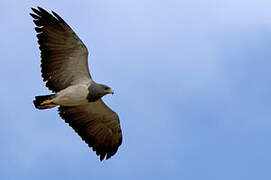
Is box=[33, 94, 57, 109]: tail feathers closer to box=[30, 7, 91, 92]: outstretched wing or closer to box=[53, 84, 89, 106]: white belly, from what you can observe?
box=[53, 84, 89, 106]: white belly

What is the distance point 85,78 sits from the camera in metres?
18.7

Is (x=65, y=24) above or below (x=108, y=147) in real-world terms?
above

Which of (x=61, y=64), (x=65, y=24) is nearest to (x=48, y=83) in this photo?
(x=61, y=64)

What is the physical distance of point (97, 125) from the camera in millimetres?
19594

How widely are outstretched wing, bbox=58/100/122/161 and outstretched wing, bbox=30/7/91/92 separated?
943 mm

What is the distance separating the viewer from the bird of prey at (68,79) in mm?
18156

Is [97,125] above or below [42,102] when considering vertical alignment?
above

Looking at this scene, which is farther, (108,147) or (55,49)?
(108,147)

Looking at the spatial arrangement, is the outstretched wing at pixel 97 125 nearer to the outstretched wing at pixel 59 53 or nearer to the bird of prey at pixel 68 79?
the bird of prey at pixel 68 79

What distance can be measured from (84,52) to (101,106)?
A: 70.1 inches

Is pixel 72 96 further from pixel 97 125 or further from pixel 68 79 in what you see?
pixel 97 125

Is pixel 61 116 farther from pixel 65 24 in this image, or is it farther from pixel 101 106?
pixel 65 24

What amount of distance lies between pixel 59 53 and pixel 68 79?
0.84m

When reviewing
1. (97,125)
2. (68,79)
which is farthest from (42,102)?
(97,125)
